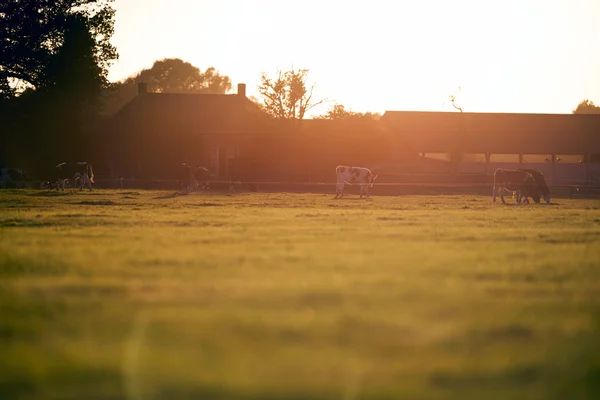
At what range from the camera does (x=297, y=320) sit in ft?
22.5

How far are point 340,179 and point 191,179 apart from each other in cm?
755

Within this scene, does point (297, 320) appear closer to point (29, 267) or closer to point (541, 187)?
point (29, 267)

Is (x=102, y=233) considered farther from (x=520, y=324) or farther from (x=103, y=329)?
(x=520, y=324)

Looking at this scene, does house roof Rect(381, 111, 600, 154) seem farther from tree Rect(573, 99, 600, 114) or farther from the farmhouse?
tree Rect(573, 99, 600, 114)

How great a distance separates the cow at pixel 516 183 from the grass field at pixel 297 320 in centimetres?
2332

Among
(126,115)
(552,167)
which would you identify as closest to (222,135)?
(126,115)

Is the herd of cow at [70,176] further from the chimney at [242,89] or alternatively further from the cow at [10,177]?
the chimney at [242,89]

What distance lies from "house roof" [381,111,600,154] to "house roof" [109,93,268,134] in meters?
14.8

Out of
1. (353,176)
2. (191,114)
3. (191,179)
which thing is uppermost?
(191,114)

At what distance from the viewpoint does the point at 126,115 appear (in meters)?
70.7

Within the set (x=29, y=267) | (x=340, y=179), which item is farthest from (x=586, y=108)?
(x=29, y=267)

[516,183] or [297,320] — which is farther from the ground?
[516,183]

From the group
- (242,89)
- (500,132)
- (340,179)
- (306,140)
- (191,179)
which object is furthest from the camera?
(500,132)

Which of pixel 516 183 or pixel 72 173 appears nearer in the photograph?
pixel 516 183
